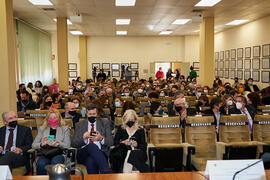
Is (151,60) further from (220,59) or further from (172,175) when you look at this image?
(172,175)

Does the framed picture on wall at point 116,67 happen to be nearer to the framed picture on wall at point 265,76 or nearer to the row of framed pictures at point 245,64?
the row of framed pictures at point 245,64

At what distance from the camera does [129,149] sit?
435 cm

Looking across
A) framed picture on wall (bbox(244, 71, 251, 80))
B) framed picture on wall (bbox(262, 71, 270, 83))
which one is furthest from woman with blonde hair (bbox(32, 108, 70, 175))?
framed picture on wall (bbox(244, 71, 251, 80))

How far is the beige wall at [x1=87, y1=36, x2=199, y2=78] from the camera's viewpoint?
23.7m

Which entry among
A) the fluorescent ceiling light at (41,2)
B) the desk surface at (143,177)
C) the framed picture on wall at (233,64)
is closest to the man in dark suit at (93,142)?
the desk surface at (143,177)

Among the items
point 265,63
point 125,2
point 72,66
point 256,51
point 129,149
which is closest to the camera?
point 129,149

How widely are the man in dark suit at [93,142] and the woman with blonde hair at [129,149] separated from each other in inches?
6.2

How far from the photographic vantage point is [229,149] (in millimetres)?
4223

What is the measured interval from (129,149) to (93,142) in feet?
2.08

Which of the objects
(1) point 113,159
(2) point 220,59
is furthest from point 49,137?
(2) point 220,59

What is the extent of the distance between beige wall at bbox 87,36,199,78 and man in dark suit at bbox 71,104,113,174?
766 inches

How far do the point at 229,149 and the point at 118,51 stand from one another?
20.3 metres

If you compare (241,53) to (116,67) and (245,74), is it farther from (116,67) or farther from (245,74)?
(116,67)

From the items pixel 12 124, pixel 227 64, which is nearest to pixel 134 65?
pixel 227 64
